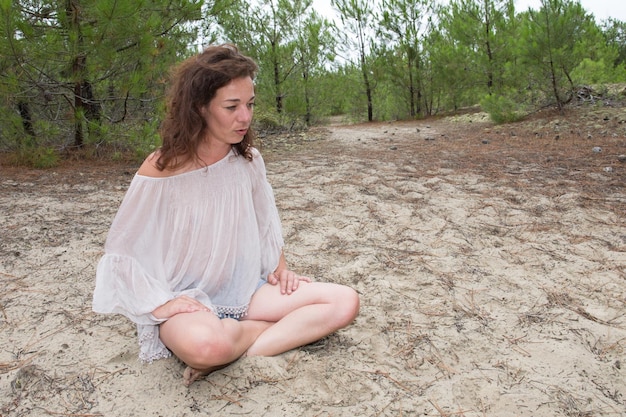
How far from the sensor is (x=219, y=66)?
152cm

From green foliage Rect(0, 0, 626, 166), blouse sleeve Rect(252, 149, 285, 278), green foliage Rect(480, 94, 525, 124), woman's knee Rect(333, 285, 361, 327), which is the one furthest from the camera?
green foliage Rect(480, 94, 525, 124)

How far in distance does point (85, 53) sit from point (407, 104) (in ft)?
30.0

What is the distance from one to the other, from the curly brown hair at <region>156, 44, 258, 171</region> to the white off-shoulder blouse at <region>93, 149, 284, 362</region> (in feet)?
0.28

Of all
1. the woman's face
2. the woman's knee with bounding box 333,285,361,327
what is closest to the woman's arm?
the woman's knee with bounding box 333,285,361,327

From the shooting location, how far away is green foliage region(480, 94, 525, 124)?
7473mm

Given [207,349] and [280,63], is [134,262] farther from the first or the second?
[280,63]

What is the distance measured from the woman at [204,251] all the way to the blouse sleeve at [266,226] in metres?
0.08

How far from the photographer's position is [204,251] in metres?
1.63

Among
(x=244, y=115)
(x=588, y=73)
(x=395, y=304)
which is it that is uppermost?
(x=588, y=73)

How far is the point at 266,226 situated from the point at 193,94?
0.59 m

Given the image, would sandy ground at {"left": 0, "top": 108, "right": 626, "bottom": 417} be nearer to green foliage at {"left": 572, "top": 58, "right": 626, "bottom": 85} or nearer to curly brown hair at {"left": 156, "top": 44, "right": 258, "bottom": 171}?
curly brown hair at {"left": 156, "top": 44, "right": 258, "bottom": 171}

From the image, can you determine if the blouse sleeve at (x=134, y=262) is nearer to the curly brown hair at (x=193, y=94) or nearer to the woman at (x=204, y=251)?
the woman at (x=204, y=251)

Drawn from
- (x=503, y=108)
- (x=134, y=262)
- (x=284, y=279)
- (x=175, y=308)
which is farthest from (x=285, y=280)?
(x=503, y=108)

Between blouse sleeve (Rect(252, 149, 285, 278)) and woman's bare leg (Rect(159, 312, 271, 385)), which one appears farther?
blouse sleeve (Rect(252, 149, 285, 278))
